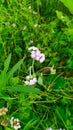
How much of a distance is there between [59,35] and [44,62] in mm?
188

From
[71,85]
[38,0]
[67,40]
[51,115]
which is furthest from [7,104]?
[38,0]

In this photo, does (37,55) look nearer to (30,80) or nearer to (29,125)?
(30,80)

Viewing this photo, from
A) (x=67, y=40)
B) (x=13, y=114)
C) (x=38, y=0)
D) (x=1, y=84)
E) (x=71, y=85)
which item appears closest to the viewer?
(x=1, y=84)

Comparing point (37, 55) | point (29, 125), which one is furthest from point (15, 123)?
point (37, 55)

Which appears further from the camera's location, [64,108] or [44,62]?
[44,62]

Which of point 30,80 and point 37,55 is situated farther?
point 37,55

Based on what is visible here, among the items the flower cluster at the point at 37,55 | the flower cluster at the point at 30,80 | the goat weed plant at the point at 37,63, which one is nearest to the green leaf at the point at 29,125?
the goat weed plant at the point at 37,63

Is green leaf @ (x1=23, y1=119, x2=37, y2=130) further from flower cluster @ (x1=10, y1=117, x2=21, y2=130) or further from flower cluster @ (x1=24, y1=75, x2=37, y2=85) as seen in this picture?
flower cluster @ (x1=24, y1=75, x2=37, y2=85)

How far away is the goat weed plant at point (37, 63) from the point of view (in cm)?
184

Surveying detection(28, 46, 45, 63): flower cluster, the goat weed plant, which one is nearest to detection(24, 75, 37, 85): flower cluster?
the goat weed plant

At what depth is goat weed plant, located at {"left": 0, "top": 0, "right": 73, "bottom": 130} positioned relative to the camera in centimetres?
184

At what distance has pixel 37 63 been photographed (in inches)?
82.7

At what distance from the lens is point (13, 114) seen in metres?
1.84

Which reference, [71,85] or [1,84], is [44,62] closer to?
[71,85]
